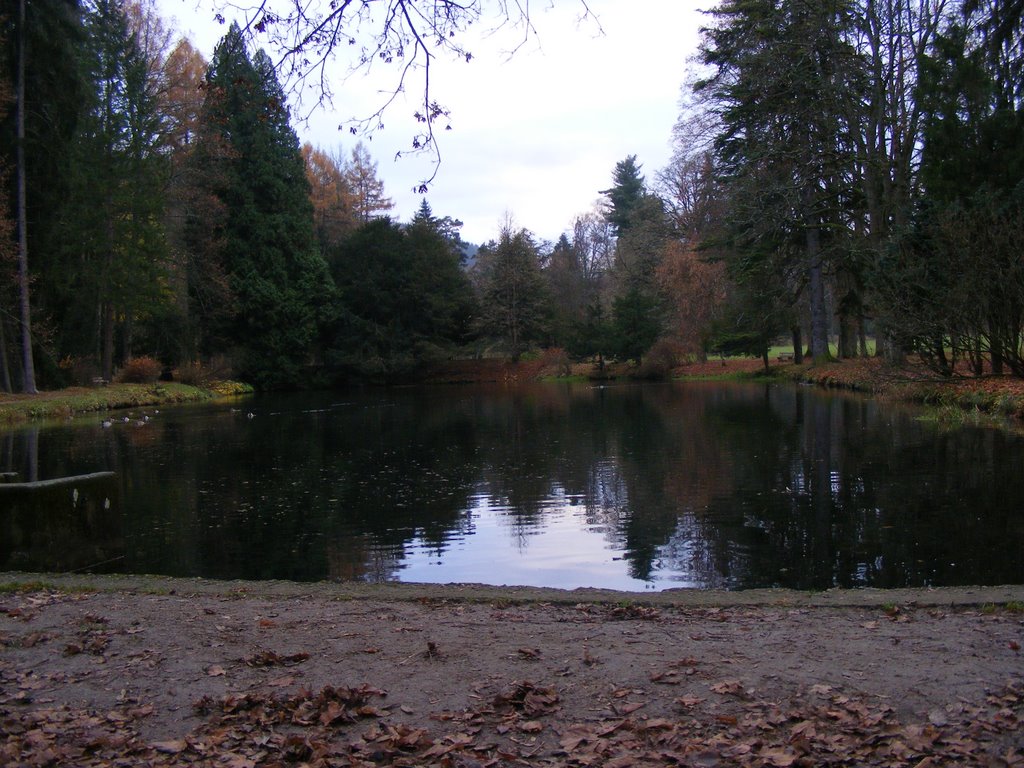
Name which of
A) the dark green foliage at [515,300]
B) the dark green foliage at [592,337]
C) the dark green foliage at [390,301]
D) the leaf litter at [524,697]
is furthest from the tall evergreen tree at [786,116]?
the dark green foliage at [390,301]

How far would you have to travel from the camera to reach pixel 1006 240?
16.9 m

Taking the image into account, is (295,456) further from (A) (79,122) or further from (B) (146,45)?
(B) (146,45)

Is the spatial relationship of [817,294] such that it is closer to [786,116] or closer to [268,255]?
[786,116]

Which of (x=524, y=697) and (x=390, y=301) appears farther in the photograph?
(x=390, y=301)

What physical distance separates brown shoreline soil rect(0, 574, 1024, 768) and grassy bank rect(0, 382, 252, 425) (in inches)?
895

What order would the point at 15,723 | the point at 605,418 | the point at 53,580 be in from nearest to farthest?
the point at 15,723
the point at 53,580
the point at 605,418

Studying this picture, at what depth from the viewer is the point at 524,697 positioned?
4055 mm

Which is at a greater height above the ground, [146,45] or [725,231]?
[146,45]

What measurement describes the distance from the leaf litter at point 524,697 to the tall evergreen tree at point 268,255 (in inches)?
1606

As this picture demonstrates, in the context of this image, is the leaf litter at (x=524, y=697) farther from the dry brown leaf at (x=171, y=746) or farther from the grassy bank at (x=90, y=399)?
the grassy bank at (x=90, y=399)

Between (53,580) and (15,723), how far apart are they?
3.75m

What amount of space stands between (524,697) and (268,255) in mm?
46555

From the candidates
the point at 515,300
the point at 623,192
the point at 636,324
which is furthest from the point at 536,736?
the point at 623,192

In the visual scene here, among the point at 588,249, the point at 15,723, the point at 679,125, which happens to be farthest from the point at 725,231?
the point at 588,249
